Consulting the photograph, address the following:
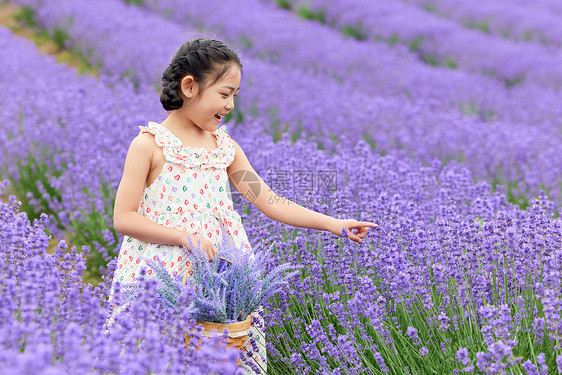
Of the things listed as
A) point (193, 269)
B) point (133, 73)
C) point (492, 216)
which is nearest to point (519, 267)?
point (492, 216)

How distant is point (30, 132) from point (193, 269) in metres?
2.47

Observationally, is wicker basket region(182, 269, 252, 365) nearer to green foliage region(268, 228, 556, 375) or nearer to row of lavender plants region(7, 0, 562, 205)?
green foliage region(268, 228, 556, 375)

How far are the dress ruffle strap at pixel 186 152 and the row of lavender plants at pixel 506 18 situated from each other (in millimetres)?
8634

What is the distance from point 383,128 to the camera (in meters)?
5.03

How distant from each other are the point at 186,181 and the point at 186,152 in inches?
3.8

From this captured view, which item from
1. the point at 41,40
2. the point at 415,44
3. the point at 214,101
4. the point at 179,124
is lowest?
the point at 41,40

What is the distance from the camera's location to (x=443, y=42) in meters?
9.15

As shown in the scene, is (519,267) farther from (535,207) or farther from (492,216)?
(492,216)

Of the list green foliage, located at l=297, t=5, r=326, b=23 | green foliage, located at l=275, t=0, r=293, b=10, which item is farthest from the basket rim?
green foliage, located at l=275, t=0, r=293, b=10

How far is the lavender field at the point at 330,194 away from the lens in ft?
5.37

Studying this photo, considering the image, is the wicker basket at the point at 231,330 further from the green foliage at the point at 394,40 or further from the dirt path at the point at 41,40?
the green foliage at the point at 394,40

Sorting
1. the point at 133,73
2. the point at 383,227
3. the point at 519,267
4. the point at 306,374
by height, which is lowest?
the point at 133,73

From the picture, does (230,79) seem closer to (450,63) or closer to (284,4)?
(450,63)

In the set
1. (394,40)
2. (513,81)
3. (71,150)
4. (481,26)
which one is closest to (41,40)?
(394,40)
